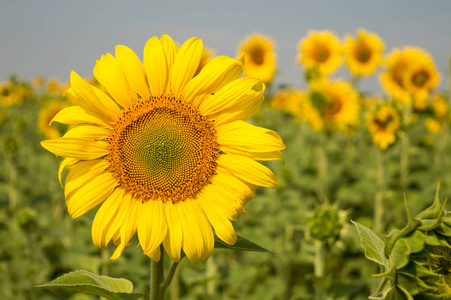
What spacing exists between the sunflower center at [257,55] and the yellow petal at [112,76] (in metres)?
6.94

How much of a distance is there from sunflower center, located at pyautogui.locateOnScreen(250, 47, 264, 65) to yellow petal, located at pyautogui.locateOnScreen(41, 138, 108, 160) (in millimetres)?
6986

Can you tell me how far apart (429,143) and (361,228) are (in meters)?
8.07

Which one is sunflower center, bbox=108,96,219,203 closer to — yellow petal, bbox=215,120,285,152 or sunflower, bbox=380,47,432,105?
yellow petal, bbox=215,120,285,152

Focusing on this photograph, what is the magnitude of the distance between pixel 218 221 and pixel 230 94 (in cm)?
46

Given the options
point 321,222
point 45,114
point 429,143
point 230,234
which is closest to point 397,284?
point 230,234

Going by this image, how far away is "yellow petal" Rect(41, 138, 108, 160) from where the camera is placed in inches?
57.5

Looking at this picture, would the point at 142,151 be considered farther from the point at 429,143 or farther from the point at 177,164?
the point at 429,143

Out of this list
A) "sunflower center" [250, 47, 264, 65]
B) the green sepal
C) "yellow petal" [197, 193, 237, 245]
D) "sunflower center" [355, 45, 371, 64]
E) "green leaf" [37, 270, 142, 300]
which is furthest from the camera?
"sunflower center" [250, 47, 264, 65]

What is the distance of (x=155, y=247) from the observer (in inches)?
56.2

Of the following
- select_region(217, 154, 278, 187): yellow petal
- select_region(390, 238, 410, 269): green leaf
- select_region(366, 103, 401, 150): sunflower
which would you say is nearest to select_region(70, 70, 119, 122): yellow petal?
select_region(217, 154, 278, 187): yellow petal

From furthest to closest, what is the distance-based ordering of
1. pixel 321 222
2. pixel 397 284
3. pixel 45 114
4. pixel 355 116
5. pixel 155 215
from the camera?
pixel 45 114, pixel 355 116, pixel 321 222, pixel 155 215, pixel 397 284

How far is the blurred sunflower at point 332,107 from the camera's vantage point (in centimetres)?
626

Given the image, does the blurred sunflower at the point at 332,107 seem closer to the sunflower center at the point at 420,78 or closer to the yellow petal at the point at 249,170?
the sunflower center at the point at 420,78

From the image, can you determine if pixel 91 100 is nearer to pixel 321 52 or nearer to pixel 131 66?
pixel 131 66
